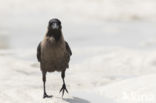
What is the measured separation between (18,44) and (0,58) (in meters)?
5.18

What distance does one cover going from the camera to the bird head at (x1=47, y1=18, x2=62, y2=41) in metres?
11.3

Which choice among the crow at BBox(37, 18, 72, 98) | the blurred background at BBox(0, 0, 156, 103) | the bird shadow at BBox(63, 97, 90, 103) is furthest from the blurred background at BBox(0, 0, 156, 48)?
the crow at BBox(37, 18, 72, 98)

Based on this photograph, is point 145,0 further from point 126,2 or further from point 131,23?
point 131,23

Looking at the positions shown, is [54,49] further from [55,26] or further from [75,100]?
[75,100]

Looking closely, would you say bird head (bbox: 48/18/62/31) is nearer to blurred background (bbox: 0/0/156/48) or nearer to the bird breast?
the bird breast

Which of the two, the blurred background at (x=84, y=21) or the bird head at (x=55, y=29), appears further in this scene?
the blurred background at (x=84, y=21)

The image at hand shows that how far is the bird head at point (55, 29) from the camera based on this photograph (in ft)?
37.2

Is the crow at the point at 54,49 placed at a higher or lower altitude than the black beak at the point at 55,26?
lower

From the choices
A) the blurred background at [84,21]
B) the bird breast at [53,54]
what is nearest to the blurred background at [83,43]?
the blurred background at [84,21]

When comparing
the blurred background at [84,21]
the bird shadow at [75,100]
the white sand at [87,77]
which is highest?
the blurred background at [84,21]

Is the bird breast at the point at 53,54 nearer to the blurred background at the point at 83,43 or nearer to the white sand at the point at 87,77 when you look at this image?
the white sand at the point at 87,77

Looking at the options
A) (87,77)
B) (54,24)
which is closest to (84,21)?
(87,77)

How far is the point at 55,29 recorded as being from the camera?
11500 millimetres

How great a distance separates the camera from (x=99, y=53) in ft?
65.8
